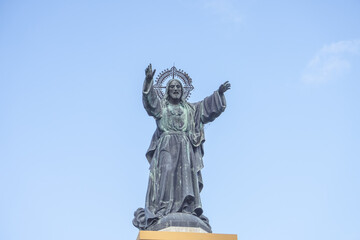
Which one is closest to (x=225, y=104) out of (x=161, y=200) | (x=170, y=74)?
(x=170, y=74)

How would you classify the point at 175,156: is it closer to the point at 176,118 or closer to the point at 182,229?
the point at 176,118

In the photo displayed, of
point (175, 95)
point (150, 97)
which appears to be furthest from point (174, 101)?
point (150, 97)

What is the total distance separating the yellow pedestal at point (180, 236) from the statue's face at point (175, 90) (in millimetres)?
4194

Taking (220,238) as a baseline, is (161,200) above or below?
above

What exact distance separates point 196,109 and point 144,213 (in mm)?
3206

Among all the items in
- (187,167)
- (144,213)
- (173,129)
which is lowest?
(144,213)

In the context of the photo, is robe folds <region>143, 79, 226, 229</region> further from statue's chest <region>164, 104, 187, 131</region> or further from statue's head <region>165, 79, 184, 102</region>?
statue's head <region>165, 79, 184, 102</region>

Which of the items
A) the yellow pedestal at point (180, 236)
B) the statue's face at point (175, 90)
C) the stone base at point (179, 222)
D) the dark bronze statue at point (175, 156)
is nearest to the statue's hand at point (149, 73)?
the dark bronze statue at point (175, 156)

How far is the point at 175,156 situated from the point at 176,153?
0.08 m

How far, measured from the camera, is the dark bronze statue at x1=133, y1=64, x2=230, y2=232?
46.6ft

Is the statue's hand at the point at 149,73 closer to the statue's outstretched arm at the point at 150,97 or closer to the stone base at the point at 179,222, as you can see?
the statue's outstretched arm at the point at 150,97

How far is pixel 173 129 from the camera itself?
15648 millimetres

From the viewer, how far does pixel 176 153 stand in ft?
49.6

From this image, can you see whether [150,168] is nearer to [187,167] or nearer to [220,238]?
[187,167]
